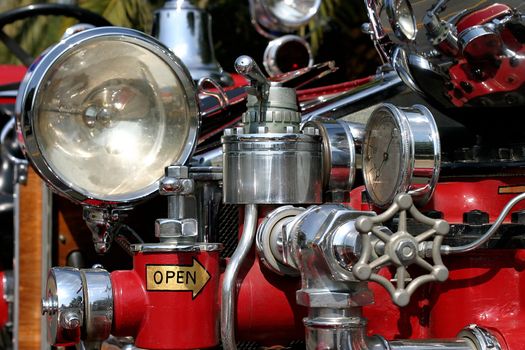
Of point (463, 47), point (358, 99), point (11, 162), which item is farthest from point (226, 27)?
point (463, 47)

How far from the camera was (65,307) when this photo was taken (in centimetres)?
164

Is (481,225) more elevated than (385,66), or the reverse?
(385,66)

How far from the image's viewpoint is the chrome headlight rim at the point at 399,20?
178 cm

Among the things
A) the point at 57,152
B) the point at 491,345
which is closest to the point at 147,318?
the point at 57,152

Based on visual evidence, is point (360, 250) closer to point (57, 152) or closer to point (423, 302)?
point (423, 302)

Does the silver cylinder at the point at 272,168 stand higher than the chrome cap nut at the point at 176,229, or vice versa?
the silver cylinder at the point at 272,168

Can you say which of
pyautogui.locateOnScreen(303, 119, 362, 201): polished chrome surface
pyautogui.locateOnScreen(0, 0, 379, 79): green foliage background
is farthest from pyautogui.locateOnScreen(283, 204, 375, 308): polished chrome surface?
pyautogui.locateOnScreen(0, 0, 379, 79): green foliage background

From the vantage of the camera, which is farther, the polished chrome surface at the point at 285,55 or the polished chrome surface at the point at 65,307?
the polished chrome surface at the point at 285,55

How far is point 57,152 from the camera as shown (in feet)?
6.14

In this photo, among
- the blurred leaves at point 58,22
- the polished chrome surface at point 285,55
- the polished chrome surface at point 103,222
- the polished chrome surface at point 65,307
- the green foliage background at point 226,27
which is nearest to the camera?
the polished chrome surface at point 65,307

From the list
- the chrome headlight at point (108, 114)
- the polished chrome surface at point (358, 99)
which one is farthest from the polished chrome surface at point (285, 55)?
the chrome headlight at point (108, 114)

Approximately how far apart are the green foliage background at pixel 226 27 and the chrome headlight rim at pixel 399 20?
4095 mm

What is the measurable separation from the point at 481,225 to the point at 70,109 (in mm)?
777

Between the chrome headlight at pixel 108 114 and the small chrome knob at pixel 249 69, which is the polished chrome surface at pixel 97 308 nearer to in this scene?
the chrome headlight at pixel 108 114
